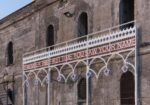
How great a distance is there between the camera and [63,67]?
19844mm

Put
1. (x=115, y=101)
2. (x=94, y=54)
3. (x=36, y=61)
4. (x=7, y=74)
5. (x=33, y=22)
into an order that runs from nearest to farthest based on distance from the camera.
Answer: (x=115, y=101) < (x=94, y=54) < (x=36, y=61) < (x=33, y=22) < (x=7, y=74)

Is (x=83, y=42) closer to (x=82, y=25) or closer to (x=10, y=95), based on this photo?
(x=82, y=25)

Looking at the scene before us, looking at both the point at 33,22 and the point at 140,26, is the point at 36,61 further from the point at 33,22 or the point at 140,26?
the point at 140,26

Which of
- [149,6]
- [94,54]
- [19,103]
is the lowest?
[19,103]

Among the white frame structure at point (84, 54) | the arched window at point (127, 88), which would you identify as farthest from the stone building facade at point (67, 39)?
the white frame structure at point (84, 54)

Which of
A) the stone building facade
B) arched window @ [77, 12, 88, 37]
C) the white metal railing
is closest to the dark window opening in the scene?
the stone building facade

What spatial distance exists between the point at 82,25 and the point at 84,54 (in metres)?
1.82

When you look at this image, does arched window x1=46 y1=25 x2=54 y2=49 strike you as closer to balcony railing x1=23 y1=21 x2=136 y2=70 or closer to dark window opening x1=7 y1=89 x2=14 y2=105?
balcony railing x1=23 y1=21 x2=136 y2=70

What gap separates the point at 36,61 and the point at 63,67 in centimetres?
250

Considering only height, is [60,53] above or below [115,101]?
above

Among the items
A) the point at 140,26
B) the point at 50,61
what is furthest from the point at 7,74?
the point at 140,26

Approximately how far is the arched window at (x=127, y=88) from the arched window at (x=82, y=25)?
3.65 metres

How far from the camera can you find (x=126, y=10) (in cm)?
1719

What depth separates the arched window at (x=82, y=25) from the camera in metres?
19.5
